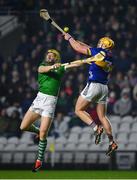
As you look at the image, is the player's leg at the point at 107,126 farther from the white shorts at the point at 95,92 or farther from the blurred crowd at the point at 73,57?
the blurred crowd at the point at 73,57

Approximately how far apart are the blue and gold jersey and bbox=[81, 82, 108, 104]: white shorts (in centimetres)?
10

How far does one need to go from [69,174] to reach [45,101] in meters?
4.06

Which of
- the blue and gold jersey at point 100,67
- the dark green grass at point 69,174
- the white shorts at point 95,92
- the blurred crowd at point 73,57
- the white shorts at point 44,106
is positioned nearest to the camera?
the blue and gold jersey at point 100,67

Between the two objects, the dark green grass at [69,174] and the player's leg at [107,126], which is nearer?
the player's leg at [107,126]

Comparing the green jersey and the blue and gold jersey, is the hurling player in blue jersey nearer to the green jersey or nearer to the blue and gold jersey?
the blue and gold jersey

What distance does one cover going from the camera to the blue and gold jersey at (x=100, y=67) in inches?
764

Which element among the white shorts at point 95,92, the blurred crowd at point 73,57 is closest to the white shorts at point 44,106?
the white shorts at point 95,92

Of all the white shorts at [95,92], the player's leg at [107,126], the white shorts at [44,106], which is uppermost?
the white shorts at [95,92]

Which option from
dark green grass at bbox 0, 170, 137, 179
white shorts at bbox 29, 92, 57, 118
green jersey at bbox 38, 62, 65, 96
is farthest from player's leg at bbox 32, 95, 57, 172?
dark green grass at bbox 0, 170, 137, 179

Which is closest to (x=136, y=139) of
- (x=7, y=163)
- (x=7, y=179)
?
(x=7, y=163)

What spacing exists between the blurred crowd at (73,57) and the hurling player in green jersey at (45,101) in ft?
20.1

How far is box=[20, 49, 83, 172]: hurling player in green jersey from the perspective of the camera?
19859 mm

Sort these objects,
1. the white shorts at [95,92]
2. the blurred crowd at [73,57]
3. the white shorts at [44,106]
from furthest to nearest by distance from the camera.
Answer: the blurred crowd at [73,57], the white shorts at [44,106], the white shorts at [95,92]

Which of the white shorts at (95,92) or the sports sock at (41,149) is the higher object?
the white shorts at (95,92)
